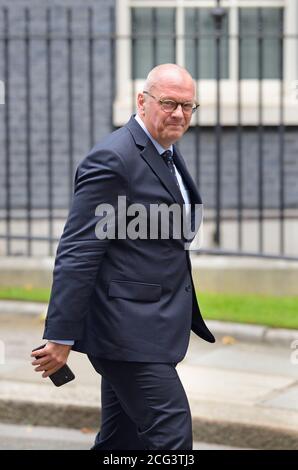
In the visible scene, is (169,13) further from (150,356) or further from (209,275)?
(150,356)

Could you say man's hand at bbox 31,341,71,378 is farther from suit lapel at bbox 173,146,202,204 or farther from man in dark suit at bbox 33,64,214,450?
suit lapel at bbox 173,146,202,204

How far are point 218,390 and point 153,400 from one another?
254 cm

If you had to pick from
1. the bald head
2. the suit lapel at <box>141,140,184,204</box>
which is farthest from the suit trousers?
the bald head

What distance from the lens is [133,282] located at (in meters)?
4.59

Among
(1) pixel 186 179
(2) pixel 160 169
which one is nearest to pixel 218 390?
(1) pixel 186 179

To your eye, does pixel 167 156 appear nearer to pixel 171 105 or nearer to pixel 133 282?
pixel 171 105

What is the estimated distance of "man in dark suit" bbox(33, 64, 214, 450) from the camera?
4.52 m

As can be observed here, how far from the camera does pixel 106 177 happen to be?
14.9ft

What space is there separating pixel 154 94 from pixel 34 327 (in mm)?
4667

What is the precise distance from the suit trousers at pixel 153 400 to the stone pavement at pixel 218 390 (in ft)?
5.43

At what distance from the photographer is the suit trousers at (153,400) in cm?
449

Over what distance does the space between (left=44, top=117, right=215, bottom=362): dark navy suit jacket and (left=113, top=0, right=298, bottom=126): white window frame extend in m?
6.59

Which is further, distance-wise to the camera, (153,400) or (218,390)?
(218,390)

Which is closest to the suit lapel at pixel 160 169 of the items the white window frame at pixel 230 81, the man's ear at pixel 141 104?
the man's ear at pixel 141 104
